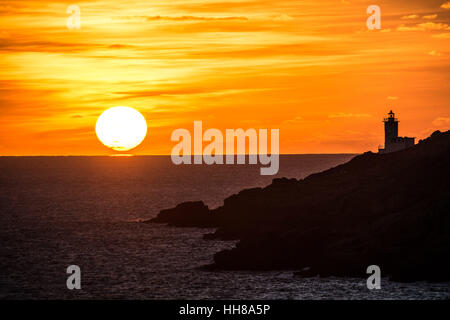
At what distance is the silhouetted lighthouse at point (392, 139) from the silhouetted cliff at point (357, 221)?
41.5 ft

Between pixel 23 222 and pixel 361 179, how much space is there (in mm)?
52042

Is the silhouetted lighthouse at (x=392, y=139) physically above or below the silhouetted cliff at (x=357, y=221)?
above

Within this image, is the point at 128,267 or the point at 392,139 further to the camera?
the point at 392,139

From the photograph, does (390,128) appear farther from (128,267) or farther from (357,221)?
(128,267)

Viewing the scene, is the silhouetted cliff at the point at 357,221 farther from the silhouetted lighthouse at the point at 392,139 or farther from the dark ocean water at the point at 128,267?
the silhouetted lighthouse at the point at 392,139

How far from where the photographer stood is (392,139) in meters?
104

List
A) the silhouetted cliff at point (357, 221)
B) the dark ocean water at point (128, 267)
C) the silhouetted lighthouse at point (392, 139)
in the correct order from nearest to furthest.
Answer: the dark ocean water at point (128, 267)
the silhouetted cliff at point (357, 221)
the silhouetted lighthouse at point (392, 139)

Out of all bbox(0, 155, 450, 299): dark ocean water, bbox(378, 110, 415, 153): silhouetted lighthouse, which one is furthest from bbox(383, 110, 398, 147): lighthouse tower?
bbox(0, 155, 450, 299): dark ocean water

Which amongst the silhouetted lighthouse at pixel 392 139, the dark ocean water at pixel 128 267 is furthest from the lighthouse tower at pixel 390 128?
the dark ocean water at pixel 128 267

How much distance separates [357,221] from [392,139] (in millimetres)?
40417

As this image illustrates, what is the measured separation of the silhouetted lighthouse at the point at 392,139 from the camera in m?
102

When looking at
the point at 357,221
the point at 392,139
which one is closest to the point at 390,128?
the point at 392,139
